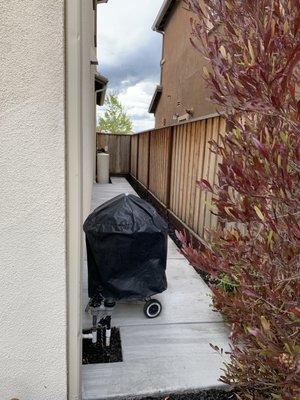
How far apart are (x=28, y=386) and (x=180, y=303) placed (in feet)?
6.07

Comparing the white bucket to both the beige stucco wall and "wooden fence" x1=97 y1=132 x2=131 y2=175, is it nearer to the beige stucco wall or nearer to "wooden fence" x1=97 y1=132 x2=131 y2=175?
"wooden fence" x1=97 y1=132 x2=131 y2=175

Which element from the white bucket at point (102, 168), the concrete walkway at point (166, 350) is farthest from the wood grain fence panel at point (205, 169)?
the white bucket at point (102, 168)

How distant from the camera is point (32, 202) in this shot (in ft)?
5.44

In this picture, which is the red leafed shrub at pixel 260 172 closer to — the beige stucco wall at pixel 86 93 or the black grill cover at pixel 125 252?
the black grill cover at pixel 125 252

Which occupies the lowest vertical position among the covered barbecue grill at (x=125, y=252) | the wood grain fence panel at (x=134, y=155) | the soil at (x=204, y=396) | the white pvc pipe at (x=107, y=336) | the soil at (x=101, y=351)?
the soil at (x=204, y=396)

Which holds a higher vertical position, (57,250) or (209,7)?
(209,7)

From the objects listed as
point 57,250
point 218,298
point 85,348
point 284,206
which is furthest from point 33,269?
point 284,206

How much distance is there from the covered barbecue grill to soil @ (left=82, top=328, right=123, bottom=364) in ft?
1.19

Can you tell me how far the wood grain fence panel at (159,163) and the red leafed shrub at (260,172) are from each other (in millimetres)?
5341

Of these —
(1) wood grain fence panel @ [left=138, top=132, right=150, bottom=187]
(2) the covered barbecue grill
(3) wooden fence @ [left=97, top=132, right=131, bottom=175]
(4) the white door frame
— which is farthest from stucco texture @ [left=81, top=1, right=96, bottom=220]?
(3) wooden fence @ [left=97, top=132, right=131, bottom=175]

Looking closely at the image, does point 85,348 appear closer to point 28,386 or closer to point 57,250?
point 28,386

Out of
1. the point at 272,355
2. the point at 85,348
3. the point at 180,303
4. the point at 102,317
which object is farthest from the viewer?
the point at 180,303

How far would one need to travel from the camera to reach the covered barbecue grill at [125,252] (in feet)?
8.98

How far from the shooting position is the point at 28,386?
6.12 feet
